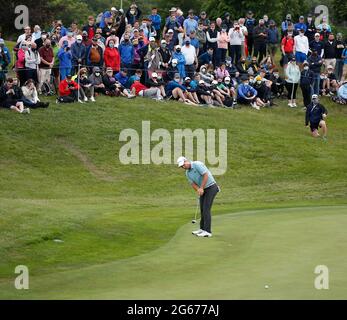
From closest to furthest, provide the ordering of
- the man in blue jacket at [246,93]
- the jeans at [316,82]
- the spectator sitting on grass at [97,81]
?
the spectator sitting on grass at [97,81] < the man in blue jacket at [246,93] < the jeans at [316,82]

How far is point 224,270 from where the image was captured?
19.0 meters

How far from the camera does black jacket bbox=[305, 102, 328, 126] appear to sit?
135 ft

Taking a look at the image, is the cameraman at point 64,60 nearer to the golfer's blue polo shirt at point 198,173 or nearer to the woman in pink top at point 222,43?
the woman in pink top at point 222,43

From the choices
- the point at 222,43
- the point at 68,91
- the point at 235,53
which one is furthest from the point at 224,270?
the point at 235,53

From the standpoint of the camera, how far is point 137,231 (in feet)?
80.0

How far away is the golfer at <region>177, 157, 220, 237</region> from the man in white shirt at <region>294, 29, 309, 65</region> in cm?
2417

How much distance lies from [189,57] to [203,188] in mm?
20627

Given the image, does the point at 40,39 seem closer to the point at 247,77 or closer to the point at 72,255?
the point at 247,77

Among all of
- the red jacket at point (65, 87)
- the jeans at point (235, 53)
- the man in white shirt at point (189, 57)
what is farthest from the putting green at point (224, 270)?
the jeans at point (235, 53)

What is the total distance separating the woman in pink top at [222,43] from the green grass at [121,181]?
2887 millimetres

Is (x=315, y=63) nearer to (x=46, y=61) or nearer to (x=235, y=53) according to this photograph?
(x=235, y=53)

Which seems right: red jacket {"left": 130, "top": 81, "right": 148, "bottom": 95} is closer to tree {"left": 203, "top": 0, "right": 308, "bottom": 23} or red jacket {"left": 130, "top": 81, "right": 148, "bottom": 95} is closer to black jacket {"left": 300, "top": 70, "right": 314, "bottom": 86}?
black jacket {"left": 300, "top": 70, "right": 314, "bottom": 86}

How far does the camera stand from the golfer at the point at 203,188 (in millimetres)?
23125
